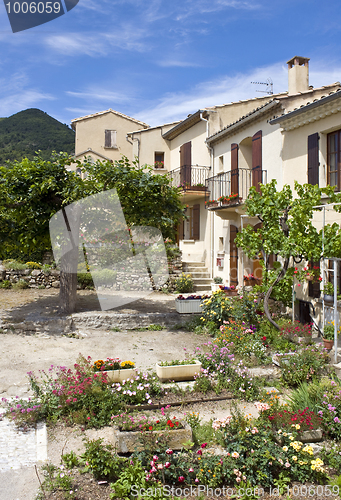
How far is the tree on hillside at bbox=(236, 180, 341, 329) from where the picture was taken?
24.2 ft

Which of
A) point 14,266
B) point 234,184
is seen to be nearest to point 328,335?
point 234,184

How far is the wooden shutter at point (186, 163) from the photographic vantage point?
16.9 m

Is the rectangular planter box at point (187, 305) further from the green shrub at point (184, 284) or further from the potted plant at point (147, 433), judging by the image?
the potted plant at point (147, 433)

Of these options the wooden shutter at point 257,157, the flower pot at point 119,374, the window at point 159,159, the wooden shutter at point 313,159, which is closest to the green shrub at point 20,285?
the window at point 159,159

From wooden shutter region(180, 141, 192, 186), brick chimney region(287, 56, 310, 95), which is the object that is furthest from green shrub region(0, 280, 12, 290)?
brick chimney region(287, 56, 310, 95)

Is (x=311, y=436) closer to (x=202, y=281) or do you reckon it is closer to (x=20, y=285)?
(x=202, y=281)

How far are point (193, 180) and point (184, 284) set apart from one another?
5167 millimetres

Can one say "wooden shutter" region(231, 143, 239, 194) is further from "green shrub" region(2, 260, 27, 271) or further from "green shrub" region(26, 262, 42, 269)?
"green shrub" region(2, 260, 27, 271)

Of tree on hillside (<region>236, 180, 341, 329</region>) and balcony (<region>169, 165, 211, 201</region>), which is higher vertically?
balcony (<region>169, 165, 211, 201</region>)

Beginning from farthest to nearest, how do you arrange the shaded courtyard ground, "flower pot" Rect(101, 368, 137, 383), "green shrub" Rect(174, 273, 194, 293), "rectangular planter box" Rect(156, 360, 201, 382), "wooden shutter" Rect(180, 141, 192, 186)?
"wooden shutter" Rect(180, 141, 192, 186) < "green shrub" Rect(174, 273, 194, 293) < "rectangular planter box" Rect(156, 360, 201, 382) < "flower pot" Rect(101, 368, 137, 383) < the shaded courtyard ground

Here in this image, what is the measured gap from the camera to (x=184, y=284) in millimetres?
14328

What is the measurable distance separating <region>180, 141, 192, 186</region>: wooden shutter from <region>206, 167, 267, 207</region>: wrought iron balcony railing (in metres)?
1.70

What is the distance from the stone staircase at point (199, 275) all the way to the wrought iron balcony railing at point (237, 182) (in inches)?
122

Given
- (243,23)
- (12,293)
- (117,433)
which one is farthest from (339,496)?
(12,293)
